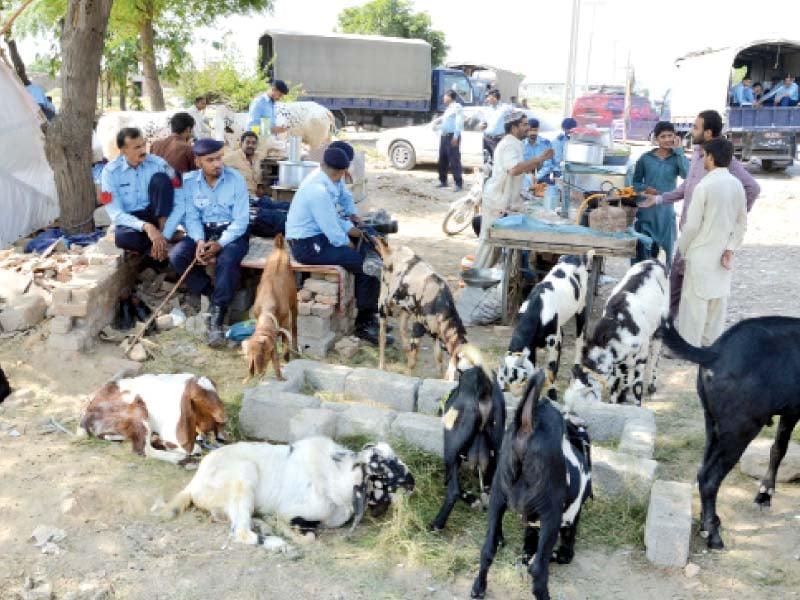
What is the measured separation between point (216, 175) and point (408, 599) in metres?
4.85

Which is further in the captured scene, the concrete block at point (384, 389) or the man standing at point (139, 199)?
the man standing at point (139, 199)

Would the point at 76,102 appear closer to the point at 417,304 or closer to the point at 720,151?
the point at 417,304

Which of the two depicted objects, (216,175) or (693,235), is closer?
(693,235)

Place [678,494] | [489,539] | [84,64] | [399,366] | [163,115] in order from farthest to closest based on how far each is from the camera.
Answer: [163,115] < [84,64] < [399,366] < [678,494] < [489,539]

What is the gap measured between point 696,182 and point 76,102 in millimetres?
6578

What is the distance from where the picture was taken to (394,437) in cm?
502

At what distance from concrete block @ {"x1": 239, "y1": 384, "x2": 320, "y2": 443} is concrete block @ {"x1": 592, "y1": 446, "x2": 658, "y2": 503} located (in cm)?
189

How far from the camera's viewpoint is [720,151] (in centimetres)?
637

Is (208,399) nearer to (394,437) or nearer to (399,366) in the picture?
(394,437)

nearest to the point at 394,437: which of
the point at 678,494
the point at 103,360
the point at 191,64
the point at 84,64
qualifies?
the point at 678,494

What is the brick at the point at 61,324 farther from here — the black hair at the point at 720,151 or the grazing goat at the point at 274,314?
the black hair at the point at 720,151

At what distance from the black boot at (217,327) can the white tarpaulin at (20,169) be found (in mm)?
3803

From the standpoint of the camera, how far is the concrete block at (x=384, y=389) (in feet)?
18.4

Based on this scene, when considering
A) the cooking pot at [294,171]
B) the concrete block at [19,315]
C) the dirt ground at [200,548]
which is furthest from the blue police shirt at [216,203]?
the dirt ground at [200,548]
